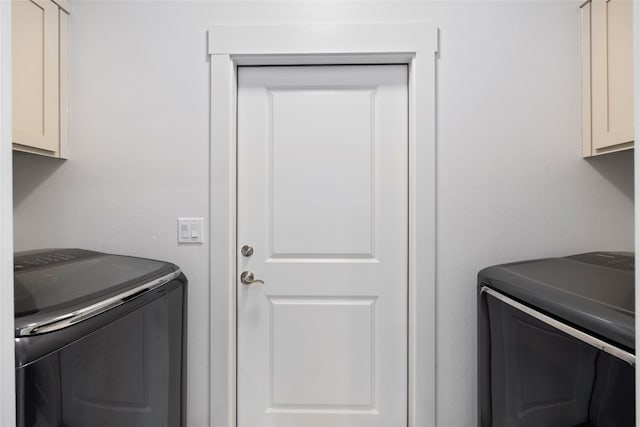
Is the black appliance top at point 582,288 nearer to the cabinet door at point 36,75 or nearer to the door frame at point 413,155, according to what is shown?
the door frame at point 413,155

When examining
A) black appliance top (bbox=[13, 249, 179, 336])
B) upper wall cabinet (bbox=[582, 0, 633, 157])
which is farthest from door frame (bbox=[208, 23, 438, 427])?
upper wall cabinet (bbox=[582, 0, 633, 157])

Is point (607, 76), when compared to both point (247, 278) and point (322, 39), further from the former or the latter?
point (247, 278)

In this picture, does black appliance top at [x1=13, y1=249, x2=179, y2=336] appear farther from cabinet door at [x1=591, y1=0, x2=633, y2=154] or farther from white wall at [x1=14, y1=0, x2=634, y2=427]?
cabinet door at [x1=591, y1=0, x2=633, y2=154]

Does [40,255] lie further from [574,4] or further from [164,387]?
[574,4]

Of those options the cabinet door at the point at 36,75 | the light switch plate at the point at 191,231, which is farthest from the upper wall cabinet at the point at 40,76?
the light switch plate at the point at 191,231

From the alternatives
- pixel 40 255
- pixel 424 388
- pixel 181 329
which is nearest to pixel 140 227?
pixel 40 255

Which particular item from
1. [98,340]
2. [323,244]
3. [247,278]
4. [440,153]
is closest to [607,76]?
[440,153]

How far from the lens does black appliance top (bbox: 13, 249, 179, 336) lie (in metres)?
0.81

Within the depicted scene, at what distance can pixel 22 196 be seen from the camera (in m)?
1.55

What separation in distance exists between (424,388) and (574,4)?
169 cm

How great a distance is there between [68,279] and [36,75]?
2.89ft

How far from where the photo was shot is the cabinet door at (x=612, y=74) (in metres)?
1.27

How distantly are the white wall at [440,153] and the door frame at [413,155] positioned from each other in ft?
0.16

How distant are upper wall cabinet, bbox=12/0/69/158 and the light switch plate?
579 millimetres
